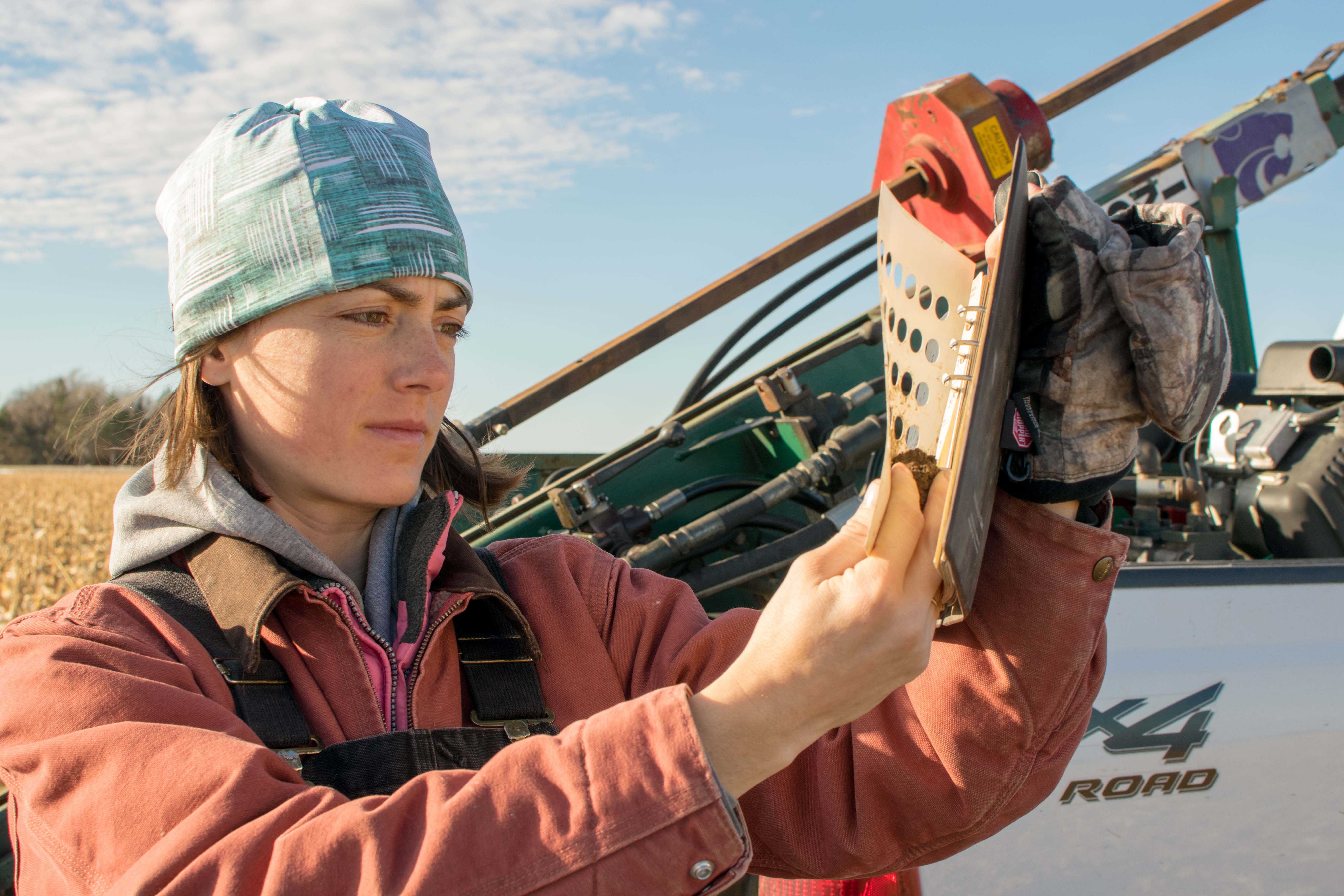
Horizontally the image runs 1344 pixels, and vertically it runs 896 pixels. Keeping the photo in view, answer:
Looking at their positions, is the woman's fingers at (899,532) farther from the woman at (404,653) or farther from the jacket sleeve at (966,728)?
the jacket sleeve at (966,728)

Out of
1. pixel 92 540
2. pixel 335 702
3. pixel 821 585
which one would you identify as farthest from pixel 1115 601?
pixel 92 540

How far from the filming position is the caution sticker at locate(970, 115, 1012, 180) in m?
2.63

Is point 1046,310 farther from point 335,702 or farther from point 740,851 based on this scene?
point 335,702

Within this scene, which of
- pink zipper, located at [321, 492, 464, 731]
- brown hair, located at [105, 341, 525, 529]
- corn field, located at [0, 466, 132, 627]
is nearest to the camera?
pink zipper, located at [321, 492, 464, 731]

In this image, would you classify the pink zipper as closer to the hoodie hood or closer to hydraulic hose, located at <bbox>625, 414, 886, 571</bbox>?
the hoodie hood

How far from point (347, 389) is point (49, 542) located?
42.1 ft

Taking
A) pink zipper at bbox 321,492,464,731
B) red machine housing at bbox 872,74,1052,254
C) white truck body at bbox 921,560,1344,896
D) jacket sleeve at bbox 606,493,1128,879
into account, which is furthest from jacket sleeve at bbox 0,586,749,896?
red machine housing at bbox 872,74,1052,254

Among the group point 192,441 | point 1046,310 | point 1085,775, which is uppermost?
point 192,441

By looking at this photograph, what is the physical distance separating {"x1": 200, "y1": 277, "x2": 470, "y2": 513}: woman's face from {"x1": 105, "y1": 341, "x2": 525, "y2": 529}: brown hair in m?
0.05

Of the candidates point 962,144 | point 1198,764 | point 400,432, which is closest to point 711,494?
point 962,144

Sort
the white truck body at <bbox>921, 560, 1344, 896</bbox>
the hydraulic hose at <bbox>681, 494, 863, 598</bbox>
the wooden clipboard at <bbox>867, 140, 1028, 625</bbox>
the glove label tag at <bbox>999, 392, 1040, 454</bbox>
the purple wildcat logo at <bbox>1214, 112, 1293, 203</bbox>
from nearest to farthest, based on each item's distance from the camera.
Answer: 1. the wooden clipboard at <bbox>867, 140, 1028, 625</bbox>
2. the glove label tag at <bbox>999, 392, 1040, 454</bbox>
3. the white truck body at <bbox>921, 560, 1344, 896</bbox>
4. the hydraulic hose at <bbox>681, 494, 863, 598</bbox>
5. the purple wildcat logo at <bbox>1214, 112, 1293, 203</bbox>

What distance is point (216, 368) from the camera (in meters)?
1.43

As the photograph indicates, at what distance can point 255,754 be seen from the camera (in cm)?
93

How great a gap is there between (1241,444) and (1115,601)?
135 cm
